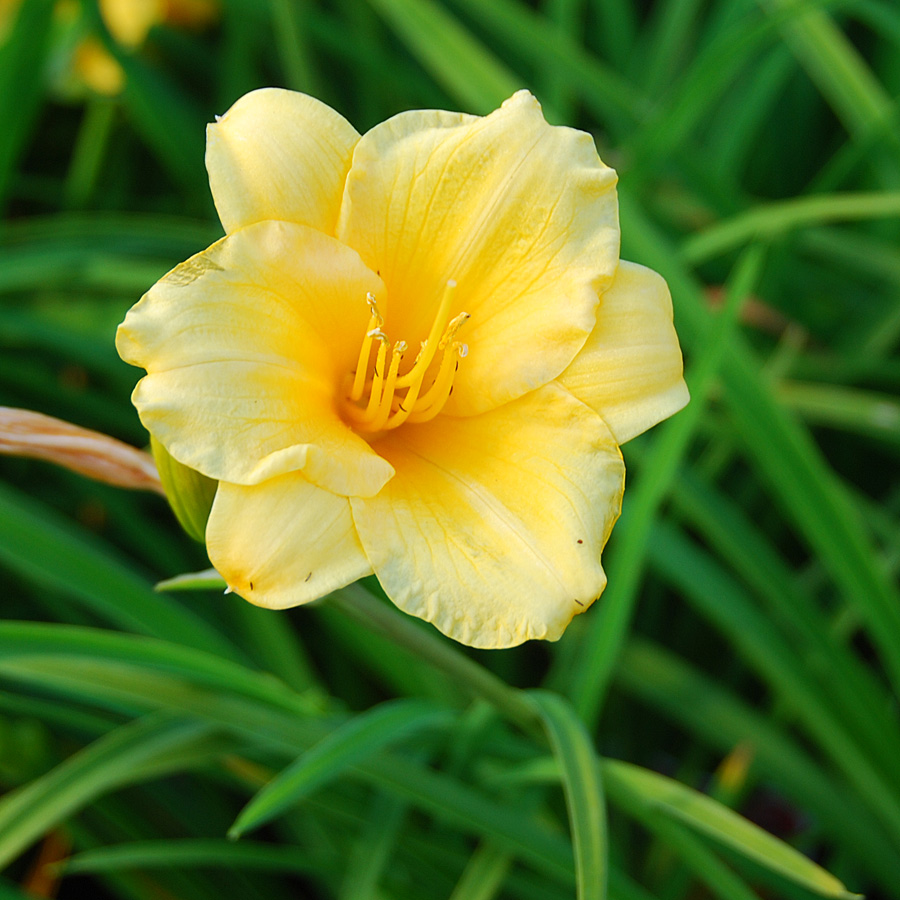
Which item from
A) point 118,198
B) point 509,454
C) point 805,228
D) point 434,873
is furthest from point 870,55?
point 434,873

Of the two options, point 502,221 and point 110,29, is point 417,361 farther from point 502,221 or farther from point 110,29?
point 110,29

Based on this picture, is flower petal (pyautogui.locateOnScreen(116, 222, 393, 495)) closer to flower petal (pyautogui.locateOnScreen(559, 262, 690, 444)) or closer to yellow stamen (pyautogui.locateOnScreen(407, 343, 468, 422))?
yellow stamen (pyautogui.locateOnScreen(407, 343, 468, 422))

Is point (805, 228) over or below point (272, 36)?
over

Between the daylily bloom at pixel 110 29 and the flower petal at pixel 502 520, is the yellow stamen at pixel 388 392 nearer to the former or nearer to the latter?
the flower petal at pixel 502 520

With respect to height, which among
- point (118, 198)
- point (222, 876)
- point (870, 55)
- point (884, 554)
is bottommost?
point (222, 876)

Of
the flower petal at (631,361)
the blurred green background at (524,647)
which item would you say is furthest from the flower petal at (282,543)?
the flower petal at (631,361)

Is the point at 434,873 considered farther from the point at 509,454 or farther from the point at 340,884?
the point at 509,454
